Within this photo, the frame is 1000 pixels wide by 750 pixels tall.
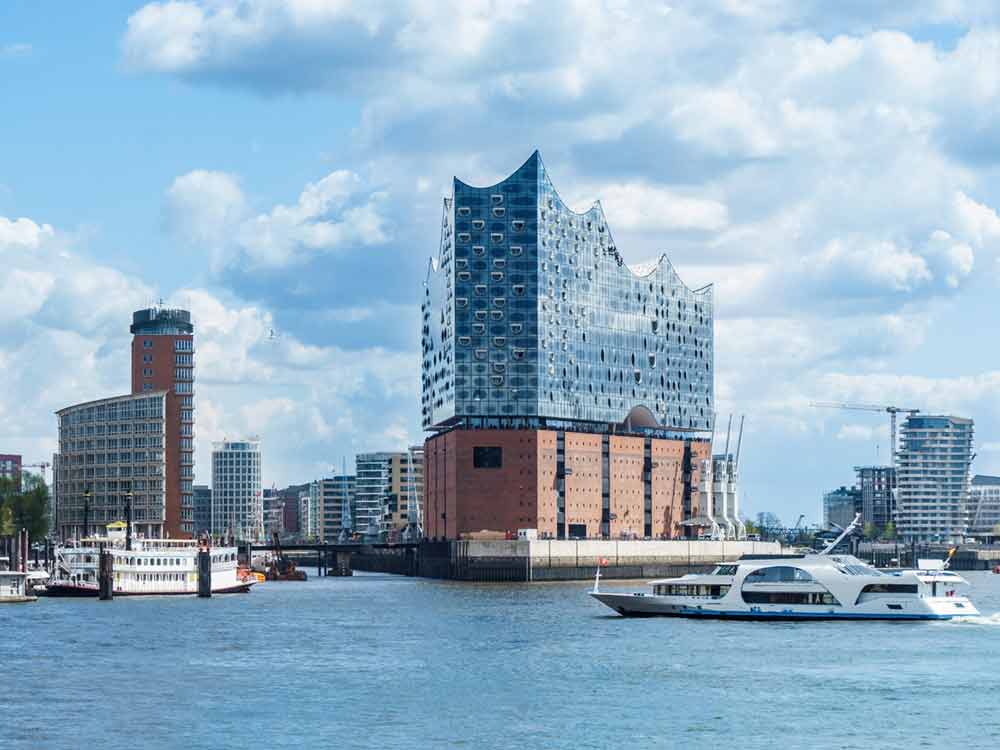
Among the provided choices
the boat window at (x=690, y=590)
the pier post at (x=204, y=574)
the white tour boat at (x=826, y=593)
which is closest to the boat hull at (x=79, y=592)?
the pier post at (x=204, y=574)

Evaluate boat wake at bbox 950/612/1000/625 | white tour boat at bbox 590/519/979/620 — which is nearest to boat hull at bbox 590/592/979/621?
white tour boat at bbox 590/519/979/620

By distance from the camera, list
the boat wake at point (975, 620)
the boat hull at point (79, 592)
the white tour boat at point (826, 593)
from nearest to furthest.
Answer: the white tour boat at point (826, 593) → the boat wake at point (975, 620) → the boat hull at point (79, 592)

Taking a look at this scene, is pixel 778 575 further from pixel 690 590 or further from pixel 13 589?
pixel 13 589

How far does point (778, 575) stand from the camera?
12500cm

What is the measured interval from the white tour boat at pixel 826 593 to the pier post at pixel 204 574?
5899 centimetres

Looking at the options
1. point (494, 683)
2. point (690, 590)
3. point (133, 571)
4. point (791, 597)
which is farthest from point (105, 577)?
point (494, 683)

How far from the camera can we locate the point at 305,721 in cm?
7350

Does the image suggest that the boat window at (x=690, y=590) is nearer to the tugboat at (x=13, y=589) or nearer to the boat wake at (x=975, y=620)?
the boat wake at (x=975, y=620)

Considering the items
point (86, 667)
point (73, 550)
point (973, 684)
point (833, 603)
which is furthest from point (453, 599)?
point (973, 684)

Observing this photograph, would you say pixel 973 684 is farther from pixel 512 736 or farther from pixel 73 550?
pixel 73 550

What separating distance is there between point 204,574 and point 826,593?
6823 cm

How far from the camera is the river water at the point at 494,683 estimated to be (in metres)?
70.0

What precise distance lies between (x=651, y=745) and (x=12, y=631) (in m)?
65.2

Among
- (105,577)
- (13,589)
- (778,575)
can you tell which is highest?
(778,575)
